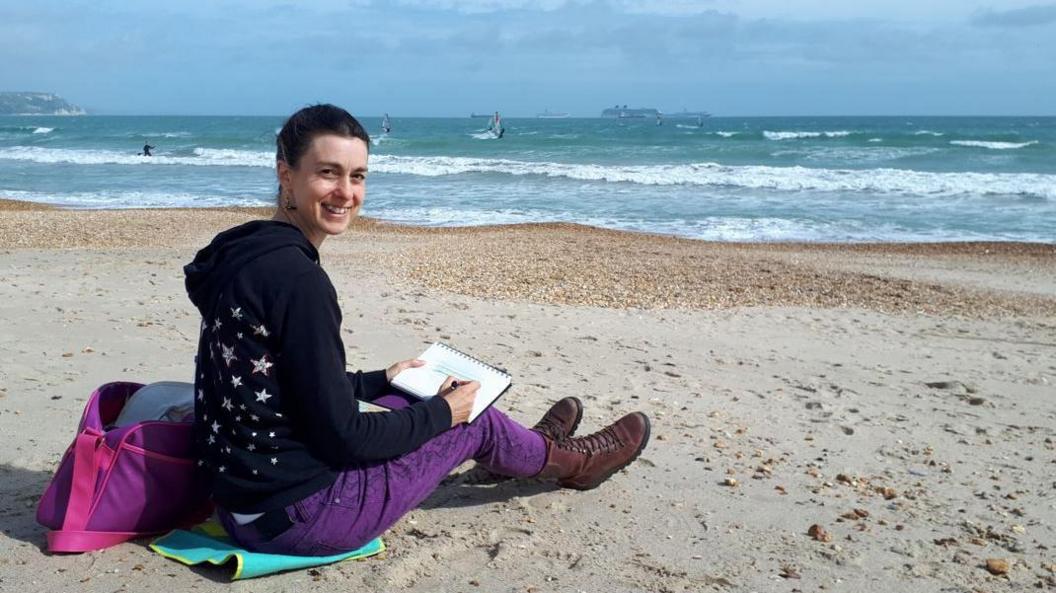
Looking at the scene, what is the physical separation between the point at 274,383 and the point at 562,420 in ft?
4.66

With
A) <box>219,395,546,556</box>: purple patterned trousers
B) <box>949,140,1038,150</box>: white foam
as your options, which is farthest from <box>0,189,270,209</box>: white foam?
<box>949,140,1038,150</box>: white foam

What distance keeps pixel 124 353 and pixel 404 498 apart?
3.21 meters

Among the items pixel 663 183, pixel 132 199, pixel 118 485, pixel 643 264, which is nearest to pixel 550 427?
pixel 118 485

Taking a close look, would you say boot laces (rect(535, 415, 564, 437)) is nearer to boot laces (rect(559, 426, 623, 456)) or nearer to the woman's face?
boot laces (rect(559, 426, 623, 456))

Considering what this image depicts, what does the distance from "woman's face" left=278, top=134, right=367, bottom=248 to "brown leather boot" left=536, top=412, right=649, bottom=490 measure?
1121 millimetres

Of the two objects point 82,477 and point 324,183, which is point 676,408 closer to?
point 324,183

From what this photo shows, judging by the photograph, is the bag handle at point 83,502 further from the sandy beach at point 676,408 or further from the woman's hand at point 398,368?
the woman's hand at point 398,368

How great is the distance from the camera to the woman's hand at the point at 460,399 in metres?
3.03

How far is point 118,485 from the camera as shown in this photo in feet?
9.72

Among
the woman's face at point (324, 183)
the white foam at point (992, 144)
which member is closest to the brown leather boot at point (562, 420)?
the woman's face at point (324, 183)

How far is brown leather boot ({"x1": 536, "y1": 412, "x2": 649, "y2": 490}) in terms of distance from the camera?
3.52 m

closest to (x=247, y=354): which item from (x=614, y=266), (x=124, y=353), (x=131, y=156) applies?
(x=124, y=353)

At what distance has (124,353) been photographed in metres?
5.61

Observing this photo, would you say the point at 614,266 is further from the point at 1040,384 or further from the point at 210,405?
the point at 210,405
